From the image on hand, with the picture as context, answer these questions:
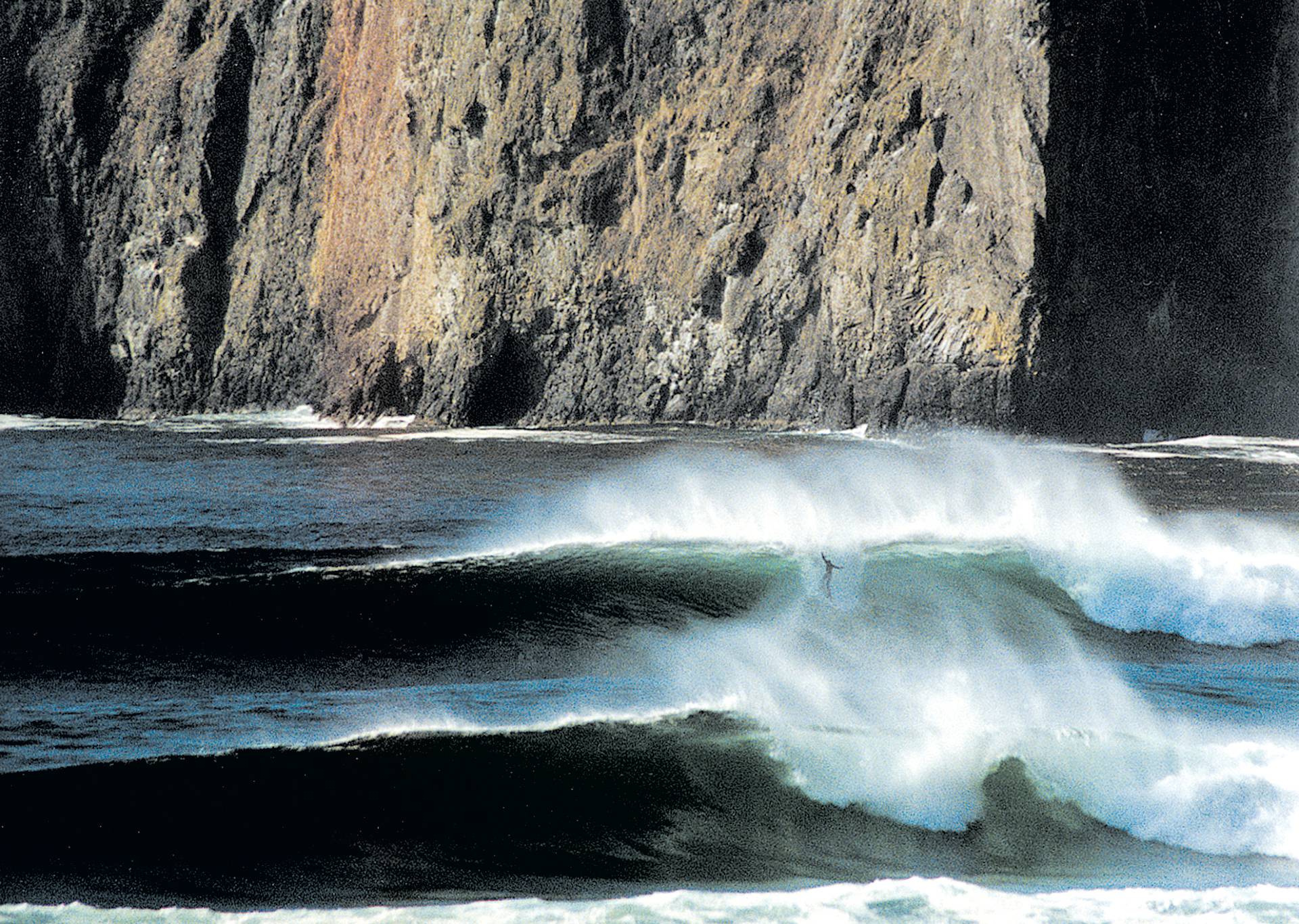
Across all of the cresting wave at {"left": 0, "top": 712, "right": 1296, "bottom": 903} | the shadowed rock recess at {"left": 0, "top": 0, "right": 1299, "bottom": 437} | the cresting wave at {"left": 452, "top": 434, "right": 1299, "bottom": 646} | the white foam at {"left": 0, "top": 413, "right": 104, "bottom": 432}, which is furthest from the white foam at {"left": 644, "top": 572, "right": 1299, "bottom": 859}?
the white foam at {"left": 0, "top": 413, "right": 104, "bottom": 432}

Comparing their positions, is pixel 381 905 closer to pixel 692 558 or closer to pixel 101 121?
pixel 692 558

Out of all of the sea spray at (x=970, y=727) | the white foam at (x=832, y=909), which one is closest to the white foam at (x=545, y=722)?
the sea spray at (x=970, y=727)

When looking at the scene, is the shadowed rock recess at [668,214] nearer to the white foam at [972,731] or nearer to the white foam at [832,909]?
the white foam at [972,731]

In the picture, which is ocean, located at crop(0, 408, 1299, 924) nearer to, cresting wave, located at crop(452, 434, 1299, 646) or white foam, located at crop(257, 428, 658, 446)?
cresting wave, located at crop(452, 434, 1299, 646)

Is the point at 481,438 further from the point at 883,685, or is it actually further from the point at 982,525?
the point at 883,685

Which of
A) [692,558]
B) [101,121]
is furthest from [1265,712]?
[101,121]

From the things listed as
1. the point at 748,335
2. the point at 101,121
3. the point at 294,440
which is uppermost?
the point at 101,121
